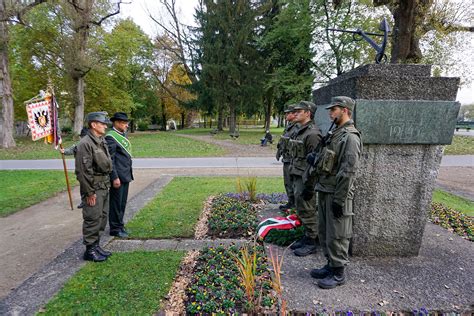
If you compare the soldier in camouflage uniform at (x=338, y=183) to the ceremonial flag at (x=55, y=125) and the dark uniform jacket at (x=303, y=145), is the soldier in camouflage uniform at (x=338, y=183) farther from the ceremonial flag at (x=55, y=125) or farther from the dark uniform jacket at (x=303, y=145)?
the ceremonial flag at (x=55, y=125)

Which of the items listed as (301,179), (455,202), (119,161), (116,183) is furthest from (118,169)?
(455,202)

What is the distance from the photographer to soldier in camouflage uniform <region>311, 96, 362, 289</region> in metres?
3.02

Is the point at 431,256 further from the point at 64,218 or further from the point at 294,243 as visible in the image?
the point at 64,218

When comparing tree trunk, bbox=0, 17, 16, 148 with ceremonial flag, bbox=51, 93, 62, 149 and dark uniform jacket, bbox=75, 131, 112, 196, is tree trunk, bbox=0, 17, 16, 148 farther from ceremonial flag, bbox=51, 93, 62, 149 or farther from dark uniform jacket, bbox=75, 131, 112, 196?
dark uniform jacket, bbox=75, 131, 112, 196

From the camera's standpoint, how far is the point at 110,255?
4.23 metres

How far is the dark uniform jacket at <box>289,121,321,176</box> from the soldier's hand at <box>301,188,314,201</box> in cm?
30

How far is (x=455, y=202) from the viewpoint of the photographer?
731cm

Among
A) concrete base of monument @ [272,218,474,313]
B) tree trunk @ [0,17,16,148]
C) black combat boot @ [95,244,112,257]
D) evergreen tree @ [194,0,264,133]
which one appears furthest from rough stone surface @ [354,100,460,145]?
evergreen tree @ [194,0,264,133]

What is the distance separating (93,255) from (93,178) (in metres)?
1.18

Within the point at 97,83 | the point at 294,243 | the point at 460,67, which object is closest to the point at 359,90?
the point at 294,243

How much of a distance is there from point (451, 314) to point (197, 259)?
3.04m

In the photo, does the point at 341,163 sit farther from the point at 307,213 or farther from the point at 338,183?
the point at 307,213

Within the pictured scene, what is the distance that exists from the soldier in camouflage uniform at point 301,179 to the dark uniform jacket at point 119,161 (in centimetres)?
296

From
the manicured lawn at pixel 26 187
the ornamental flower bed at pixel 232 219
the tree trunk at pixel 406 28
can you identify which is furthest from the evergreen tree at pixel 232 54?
the ornamental flower bed at pixel 232 219
